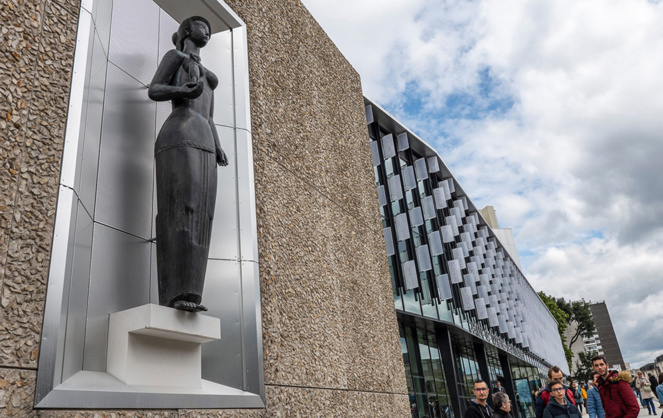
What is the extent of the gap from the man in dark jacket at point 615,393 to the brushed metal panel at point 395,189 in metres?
9.88

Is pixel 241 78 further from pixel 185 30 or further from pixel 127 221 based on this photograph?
pixel 127 221

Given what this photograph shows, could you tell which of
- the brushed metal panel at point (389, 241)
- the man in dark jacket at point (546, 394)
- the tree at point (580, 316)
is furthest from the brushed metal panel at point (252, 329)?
the tree at point (580, 316)

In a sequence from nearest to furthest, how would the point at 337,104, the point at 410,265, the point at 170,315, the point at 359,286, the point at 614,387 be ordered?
1. the point at 170,315
2. the point at 614,387
3. the point at 359,286
4. the point at 337,104
5. the point at 410,265

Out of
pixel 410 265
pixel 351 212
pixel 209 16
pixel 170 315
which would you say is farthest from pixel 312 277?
pixel 410 265

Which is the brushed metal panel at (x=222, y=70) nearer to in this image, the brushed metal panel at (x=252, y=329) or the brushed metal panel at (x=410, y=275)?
the brushed metal panel at (x=252, y=329)

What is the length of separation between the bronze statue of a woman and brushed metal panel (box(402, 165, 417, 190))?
12904mm

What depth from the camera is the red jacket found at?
18.8 ft

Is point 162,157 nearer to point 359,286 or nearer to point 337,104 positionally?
point 359,286

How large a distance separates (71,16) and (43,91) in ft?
2.25

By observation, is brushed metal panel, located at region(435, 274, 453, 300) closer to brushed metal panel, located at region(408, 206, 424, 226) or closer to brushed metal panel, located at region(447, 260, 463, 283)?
brushed metal panel, located at region(447, 260, 463, 283)

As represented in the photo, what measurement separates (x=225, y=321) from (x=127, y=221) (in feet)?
3.56

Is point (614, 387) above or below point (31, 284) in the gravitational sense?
below

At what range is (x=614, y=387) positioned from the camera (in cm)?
591

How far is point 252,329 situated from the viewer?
14.4ft
